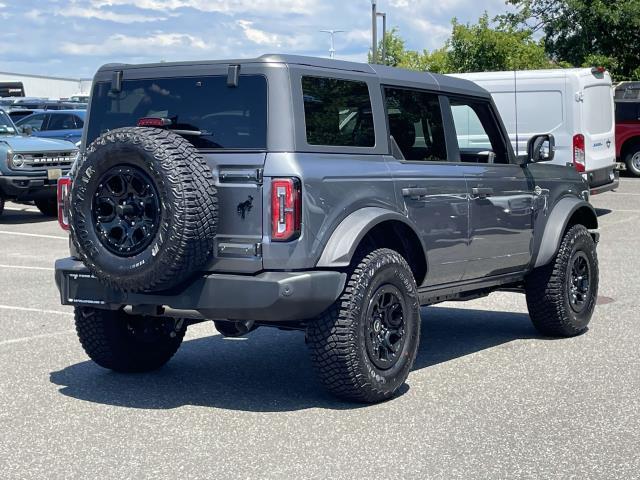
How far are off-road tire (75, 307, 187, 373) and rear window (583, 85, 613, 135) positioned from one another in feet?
37.1

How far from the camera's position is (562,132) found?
17188 millimetres

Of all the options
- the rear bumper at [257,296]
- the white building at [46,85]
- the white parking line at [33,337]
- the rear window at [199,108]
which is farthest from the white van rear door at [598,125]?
the white building at [46,85]

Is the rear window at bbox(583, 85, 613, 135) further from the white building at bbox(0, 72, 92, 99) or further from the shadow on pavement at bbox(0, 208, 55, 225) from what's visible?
the white building at bbox(0, 72, 92, 99)

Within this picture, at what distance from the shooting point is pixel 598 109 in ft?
59.3

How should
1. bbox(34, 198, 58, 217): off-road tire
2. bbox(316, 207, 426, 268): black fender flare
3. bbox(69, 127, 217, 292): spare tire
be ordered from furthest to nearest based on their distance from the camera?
bbox(34, 198, 58, 217): off-road tire, bbox(316, 207, 426, 268): black fender flare, bbox(69, 127, 217, 292): spare tire

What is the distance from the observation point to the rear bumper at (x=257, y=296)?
600 cm

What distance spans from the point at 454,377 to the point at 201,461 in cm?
235

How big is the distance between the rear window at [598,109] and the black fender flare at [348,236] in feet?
37.9

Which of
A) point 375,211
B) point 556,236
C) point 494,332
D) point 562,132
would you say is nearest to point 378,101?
point 375,211

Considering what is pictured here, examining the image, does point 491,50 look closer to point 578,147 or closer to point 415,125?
point 578,147

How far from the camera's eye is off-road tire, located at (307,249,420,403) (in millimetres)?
6238

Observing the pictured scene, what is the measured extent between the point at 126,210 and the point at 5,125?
50.2ft

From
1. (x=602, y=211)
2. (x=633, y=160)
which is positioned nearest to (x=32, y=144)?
(x=602, y=211)

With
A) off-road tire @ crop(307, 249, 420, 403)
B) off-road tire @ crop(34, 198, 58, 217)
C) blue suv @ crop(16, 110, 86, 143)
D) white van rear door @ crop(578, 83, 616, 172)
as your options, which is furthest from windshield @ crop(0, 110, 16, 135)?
off-road tire @ crop(307, 249, 420, 403)
